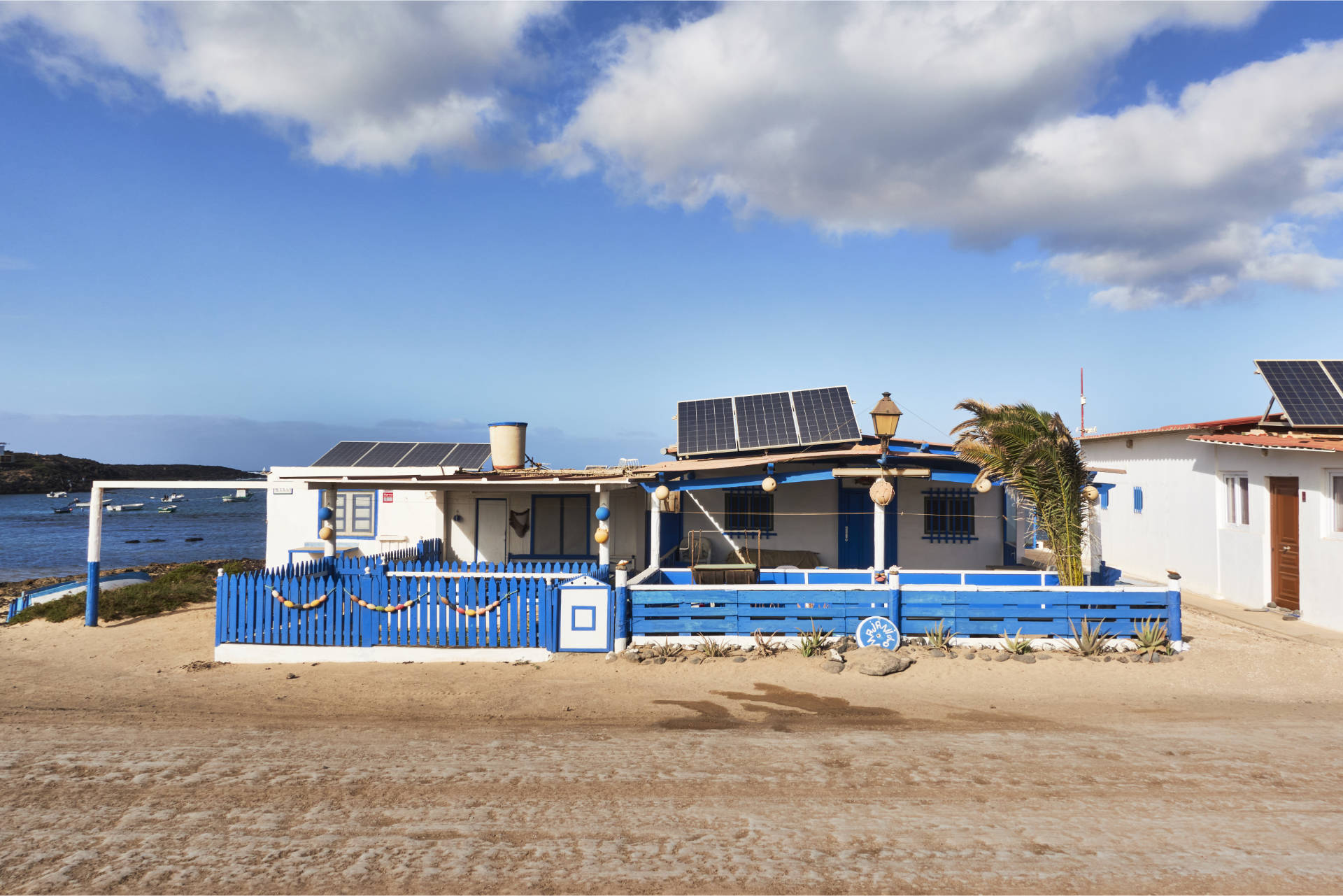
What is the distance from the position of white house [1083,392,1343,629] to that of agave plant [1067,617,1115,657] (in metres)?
2.82

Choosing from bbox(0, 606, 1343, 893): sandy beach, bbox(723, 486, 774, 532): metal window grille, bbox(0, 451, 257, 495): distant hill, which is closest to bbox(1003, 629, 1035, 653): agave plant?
bbox(0, 606, 1343, 893): sandy beach

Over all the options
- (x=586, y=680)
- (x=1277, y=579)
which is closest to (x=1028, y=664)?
Answer: (x=586, y=680)

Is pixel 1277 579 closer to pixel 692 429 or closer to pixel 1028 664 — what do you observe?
pixel 1028 664

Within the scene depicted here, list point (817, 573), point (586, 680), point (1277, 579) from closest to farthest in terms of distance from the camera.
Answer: point (586, 680), point (817, 573), point (1277, 579)

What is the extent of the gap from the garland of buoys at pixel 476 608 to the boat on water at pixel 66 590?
33.7 ft

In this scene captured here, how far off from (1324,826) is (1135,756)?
1.61 meters

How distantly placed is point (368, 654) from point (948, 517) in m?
11.8

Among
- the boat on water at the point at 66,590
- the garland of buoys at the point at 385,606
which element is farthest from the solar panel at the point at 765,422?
the boat on water at the point at 66,590

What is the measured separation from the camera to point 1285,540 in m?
14.2

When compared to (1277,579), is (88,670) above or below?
below

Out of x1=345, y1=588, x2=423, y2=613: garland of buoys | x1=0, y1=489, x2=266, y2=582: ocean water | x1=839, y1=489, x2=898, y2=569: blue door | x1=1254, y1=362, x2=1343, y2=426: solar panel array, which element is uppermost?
x1=1254, y1=362, x2=1343, y2=426: solar panel array

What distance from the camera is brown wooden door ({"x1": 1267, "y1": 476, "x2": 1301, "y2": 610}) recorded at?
13805 millimetres

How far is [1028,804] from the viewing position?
6.17 metres

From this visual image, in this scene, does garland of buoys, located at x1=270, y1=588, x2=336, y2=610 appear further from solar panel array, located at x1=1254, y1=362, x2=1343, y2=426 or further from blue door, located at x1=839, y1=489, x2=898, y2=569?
solar panel array, located at x1=1254, y1=362, x2=1343, y2=426
